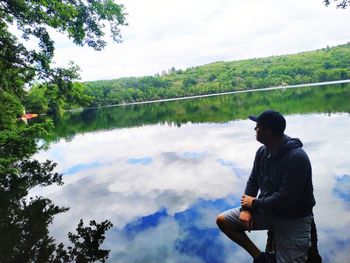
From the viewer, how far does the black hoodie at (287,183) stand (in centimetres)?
402

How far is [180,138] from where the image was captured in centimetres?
2444

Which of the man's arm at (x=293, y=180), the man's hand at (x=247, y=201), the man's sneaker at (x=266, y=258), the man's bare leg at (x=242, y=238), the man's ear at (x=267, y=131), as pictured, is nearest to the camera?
the man's arm at (x=293, y=180)

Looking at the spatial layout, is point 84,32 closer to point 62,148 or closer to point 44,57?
point 44,57

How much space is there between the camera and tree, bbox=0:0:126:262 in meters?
7.90

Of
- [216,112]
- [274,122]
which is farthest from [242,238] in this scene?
[216,112]

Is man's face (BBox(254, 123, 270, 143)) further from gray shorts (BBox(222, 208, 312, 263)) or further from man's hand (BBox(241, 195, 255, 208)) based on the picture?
gray shorts (BBox(222, 208, 312, 263))

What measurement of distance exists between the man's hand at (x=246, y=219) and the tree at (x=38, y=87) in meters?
3.83

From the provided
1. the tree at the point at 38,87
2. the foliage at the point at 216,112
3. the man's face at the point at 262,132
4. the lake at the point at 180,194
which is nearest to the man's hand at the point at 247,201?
the man's face at the point at 262,132

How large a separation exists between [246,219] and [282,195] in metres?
0.74

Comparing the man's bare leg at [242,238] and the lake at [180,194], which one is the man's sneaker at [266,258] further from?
the lake at [180,194]

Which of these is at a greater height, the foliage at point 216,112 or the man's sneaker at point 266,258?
the man's sneaker at point 266,258

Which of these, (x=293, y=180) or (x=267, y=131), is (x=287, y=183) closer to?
(x=293, y=180)

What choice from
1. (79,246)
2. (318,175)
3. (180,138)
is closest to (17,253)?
(79,246)

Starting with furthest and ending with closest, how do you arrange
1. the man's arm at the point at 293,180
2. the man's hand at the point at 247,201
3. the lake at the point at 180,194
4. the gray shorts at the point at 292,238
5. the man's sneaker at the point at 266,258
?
1. the lake at the point at 180,194
2. the man's sneaker at the point at 266,258
3. the man's hand at the point at 247,201
4. the gray shorts at the point at 292,238
5. the man's arm at the point at 293,180
